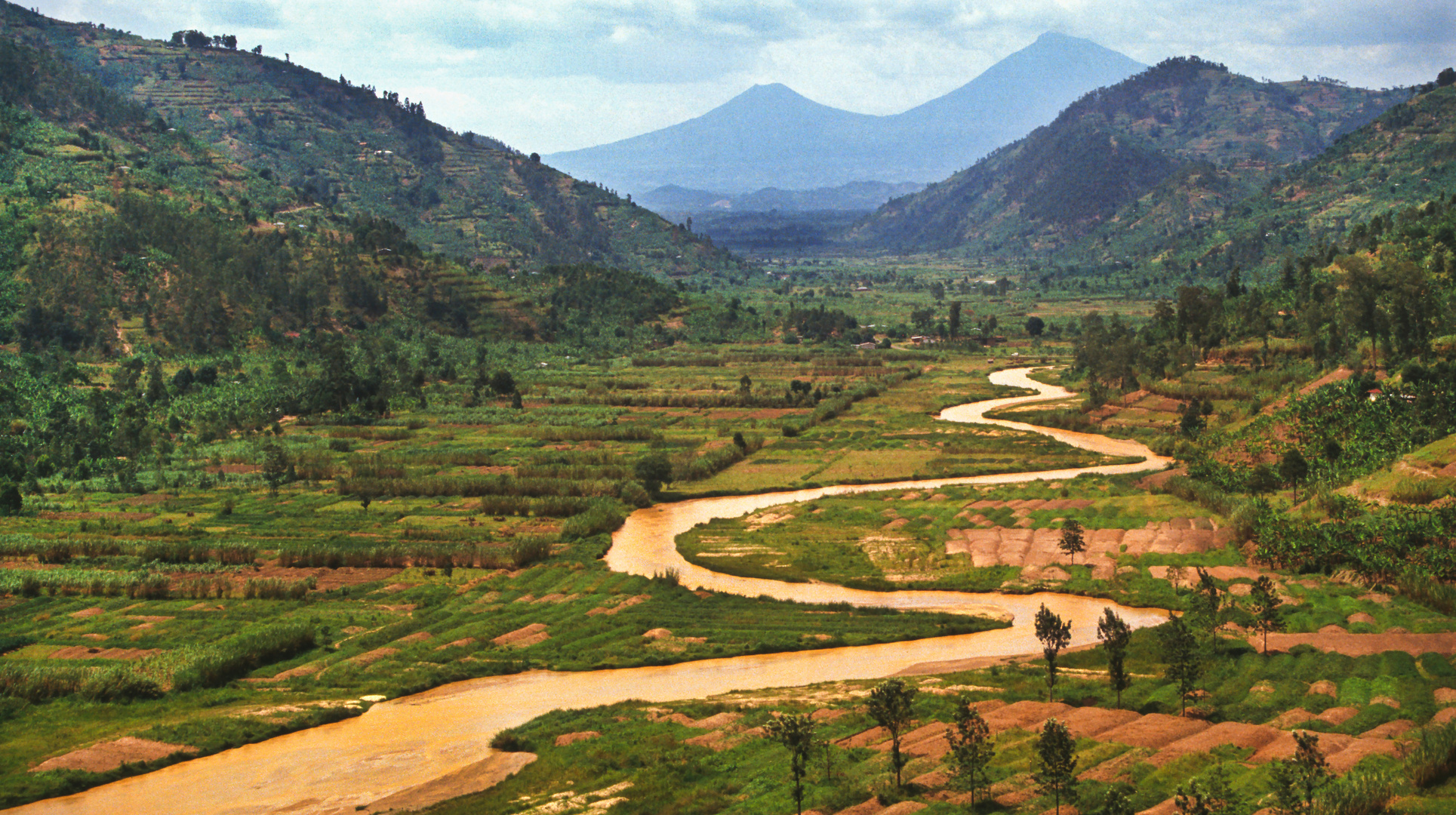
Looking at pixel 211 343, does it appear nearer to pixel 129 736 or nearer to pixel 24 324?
pixel 24 324

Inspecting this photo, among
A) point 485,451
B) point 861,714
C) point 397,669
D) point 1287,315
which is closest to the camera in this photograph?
point 861,714

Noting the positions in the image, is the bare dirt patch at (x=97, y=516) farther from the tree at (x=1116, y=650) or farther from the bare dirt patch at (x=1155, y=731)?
the bare dirt patch at (x=1155, y=731)

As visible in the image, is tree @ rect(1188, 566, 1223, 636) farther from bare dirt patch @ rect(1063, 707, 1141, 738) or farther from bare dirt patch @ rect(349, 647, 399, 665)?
bare dirt patch @ rect(349, 647, 399, 665)

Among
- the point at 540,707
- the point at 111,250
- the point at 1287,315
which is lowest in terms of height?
the point at 540,707

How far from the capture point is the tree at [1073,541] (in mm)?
69812

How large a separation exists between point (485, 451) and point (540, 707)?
64.3 meters

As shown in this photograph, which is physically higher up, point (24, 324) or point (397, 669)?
point (24, 324)

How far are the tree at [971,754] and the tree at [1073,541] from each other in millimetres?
32920

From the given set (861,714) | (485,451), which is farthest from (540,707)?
(485,451)

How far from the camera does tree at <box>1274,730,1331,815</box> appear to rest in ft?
94.9

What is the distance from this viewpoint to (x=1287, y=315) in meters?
135

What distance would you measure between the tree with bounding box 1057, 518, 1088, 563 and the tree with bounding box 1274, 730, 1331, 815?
37.1m

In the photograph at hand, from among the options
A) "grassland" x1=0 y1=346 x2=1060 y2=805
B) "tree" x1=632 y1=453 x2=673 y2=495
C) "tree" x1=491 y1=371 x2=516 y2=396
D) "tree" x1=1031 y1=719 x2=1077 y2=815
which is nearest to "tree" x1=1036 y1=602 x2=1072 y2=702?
"grassland" x1=0 y1=346 x2=1060 y2=805

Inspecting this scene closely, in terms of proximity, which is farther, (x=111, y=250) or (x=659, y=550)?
(x=111, y=250)
